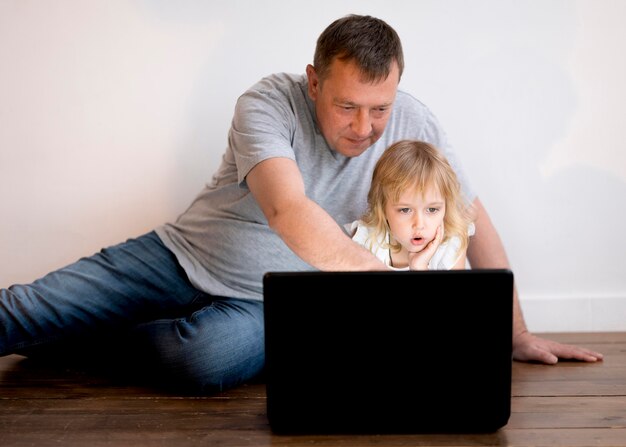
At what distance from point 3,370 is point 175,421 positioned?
67cm

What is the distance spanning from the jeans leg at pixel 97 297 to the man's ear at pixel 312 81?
0.57 m

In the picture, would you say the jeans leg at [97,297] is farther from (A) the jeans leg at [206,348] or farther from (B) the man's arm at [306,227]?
(B) the man's arm at [306,227]

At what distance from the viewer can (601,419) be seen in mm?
1604

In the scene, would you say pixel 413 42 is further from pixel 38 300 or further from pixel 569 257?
pixel 38 300

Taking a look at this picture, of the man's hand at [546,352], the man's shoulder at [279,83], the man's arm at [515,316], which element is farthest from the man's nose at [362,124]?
the man's hand at [546,352]

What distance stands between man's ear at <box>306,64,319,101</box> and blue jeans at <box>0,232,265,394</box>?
0.53 m

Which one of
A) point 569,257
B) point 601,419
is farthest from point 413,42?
point 601,419

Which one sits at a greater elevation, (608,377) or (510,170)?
(510,170)

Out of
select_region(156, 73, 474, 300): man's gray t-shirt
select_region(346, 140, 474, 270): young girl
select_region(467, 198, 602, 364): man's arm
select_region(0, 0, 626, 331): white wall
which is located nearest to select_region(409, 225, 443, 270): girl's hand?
select_region(346, 140, 474, 270): young girl

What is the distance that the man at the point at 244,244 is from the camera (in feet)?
5.98

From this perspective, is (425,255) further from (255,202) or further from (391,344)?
(255,202)

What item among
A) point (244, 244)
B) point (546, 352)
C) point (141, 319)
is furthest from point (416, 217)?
point (141, 319)

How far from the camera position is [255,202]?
2.05 metres

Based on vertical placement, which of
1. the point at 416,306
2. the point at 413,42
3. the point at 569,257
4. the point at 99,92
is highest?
the point at 413,42
